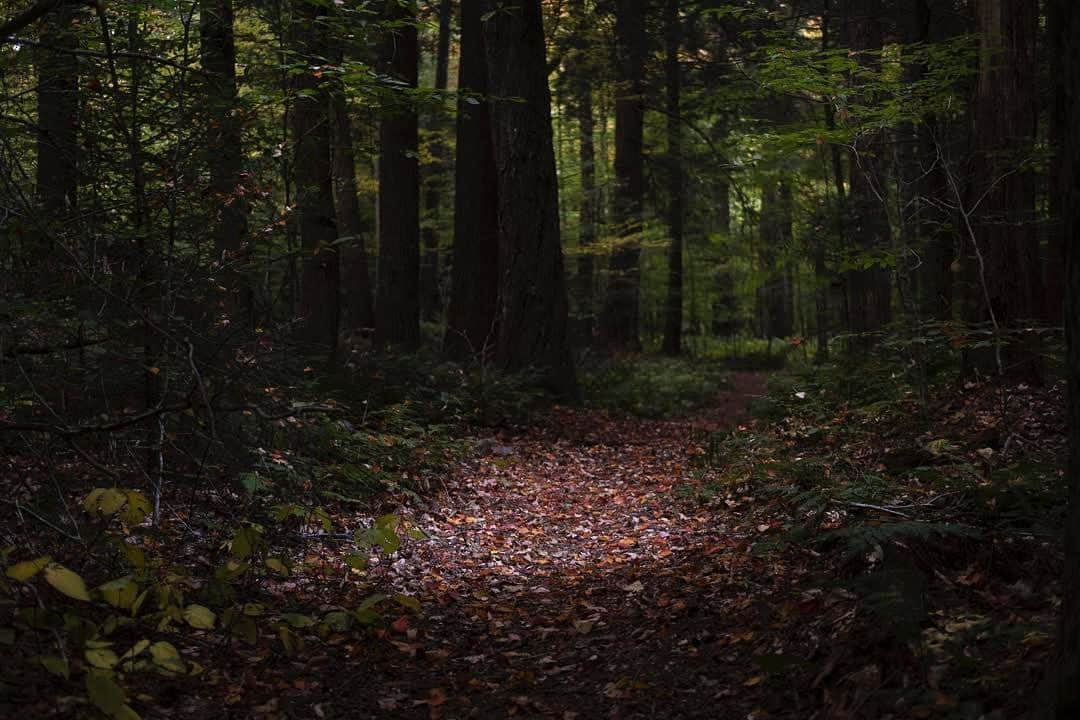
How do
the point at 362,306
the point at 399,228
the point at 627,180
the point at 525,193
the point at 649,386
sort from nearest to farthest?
the point at 525,193 → the point at 399,228 → the point at 649,386 → the point at 362,306 → the point at 627,180

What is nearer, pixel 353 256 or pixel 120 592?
pixel 120 592

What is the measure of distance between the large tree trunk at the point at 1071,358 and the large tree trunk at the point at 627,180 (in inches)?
561

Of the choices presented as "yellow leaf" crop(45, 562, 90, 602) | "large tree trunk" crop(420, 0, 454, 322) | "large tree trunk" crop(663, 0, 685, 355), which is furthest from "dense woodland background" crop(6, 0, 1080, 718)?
"large tree trunk" crop(420, 0, 454, 322)

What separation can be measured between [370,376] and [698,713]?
7381mm

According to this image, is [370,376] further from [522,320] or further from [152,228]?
[152,228]

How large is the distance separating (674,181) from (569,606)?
18145mm

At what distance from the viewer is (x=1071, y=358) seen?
2498 mm

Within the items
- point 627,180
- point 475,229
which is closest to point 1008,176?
point 475,229

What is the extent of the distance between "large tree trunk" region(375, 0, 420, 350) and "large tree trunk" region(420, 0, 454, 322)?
2869 millimetres

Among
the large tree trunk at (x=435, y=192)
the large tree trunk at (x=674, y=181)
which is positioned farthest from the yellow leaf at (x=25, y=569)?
the large tree trunk at (x=674, y=181)

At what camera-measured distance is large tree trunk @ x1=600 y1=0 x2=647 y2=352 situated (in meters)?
16.4

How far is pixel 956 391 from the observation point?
27.2 ft

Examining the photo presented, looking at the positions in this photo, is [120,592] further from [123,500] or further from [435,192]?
[435,192]

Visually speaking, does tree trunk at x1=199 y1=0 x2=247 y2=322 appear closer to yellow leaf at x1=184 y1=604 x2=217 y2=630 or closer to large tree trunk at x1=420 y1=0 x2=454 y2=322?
yellow leaf at x1=184 y1=604 x2=217 y2=630
